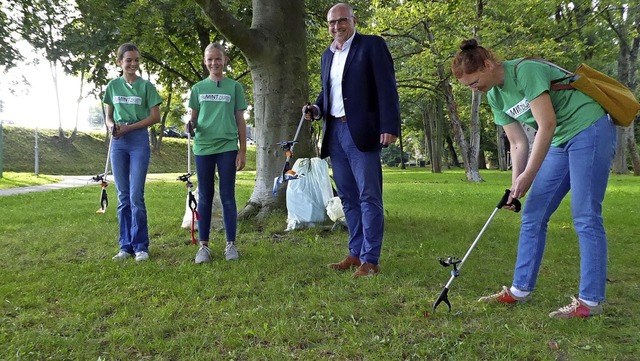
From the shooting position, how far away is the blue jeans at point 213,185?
14.4ft

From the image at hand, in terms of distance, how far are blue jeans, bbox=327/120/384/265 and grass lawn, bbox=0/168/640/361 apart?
0.95ft

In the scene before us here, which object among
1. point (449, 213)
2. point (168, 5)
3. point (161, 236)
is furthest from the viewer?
point (168, 5)

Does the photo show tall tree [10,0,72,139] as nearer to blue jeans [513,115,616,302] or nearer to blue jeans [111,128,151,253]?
blue jeans [111,128,151,253]

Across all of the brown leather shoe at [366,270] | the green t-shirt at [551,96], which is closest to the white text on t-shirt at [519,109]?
the green t-shirt at [551,96]

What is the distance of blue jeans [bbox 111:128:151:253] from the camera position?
4.51m

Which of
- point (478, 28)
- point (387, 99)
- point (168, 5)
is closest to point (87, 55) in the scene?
point (168, 5)

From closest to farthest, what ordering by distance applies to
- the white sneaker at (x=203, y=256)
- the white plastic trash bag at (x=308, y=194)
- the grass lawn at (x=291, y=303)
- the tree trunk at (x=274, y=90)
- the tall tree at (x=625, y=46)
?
the grass lawn at (x=291, y=303) → the white sneaker at (x=203, y=256) → the white plastic trash bag at (x=308, y=194) → the tree trunk at (x=274, y=90) → the tall tree at (x=625, y=46)

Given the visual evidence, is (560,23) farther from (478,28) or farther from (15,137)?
(15,137)

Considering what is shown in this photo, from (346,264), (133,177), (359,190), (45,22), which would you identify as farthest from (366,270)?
(45,22)

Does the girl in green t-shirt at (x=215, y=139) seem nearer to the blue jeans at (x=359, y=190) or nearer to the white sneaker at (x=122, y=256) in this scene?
the white sneaker at (x=122, y=256)

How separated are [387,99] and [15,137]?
93.4ft

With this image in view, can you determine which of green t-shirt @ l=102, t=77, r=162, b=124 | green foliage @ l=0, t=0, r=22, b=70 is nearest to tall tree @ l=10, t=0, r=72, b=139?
green foliage @ l=0, t=0, r=22, b=70

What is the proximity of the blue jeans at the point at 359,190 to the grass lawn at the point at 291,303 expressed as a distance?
0.95 feet

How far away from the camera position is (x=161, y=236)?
18.6 ft
